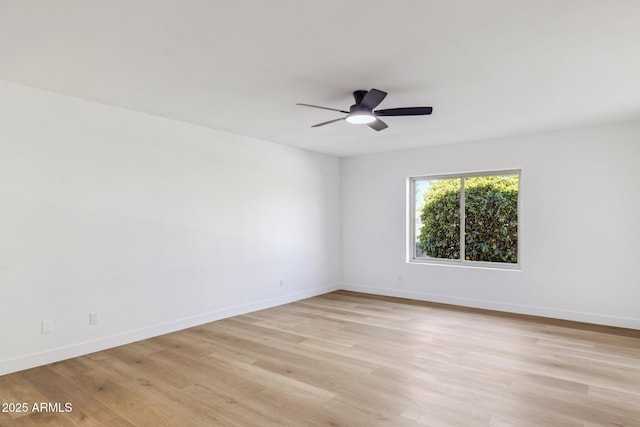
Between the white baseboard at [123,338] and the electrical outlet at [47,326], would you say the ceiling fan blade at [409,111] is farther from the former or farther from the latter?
the electrical outlet at [47,326]

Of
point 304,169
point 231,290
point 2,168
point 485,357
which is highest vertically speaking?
point 304,169

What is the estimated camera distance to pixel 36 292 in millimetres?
3291

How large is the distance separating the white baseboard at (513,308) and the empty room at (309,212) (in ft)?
0.10

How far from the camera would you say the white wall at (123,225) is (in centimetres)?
323

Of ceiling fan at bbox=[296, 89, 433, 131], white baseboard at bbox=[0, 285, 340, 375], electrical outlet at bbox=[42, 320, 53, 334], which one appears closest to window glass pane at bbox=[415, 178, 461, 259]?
white baseboard at bbox=[0, 285, 340, 375]

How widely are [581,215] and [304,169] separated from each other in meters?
3.95

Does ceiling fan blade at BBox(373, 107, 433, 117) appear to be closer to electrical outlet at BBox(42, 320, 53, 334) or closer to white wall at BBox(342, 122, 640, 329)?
white wall at BBox(342, 122, 640, 329)

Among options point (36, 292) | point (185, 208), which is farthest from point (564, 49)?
point (36, 292)

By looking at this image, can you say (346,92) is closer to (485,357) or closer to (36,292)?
(485,357)

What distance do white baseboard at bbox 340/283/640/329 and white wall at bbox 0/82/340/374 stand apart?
69.2 inches

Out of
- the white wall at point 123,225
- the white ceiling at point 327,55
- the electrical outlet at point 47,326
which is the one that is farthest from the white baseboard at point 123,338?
the white ceiling at point 327,55

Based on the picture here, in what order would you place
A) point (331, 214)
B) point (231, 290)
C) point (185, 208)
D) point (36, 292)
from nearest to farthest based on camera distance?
1. point (36, 292)
2. point (185, 208)
3. point (231, 290)
4. point (331, 214)

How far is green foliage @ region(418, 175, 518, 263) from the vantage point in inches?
213

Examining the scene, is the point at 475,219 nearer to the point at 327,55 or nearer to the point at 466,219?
the point at 466,219
